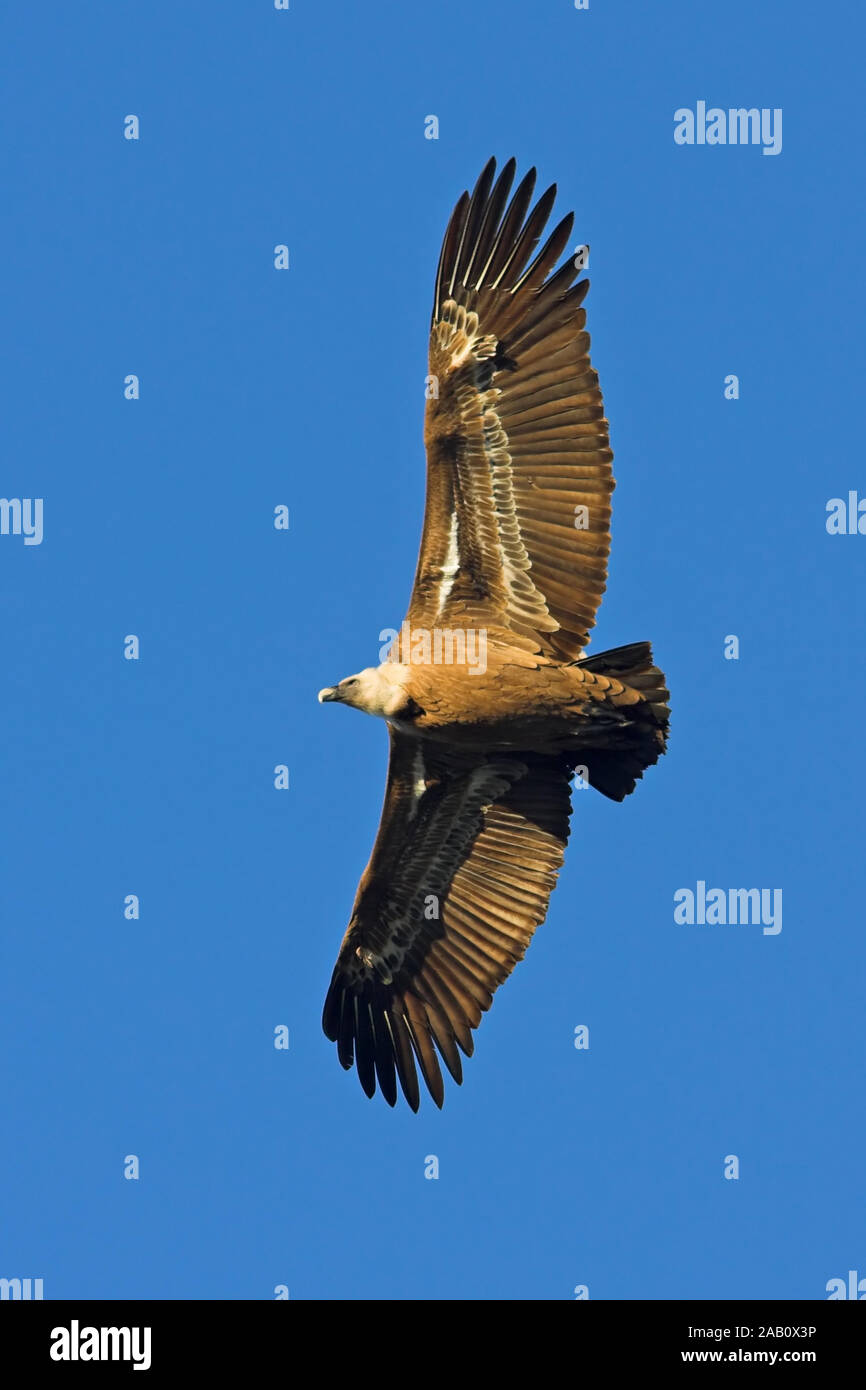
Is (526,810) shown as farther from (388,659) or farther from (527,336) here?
(527,336)

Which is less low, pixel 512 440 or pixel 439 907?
pixel 512 440

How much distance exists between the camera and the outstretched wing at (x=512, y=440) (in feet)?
59.8

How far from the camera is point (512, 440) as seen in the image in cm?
1830

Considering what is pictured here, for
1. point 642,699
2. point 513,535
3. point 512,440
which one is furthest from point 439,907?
point 512,440

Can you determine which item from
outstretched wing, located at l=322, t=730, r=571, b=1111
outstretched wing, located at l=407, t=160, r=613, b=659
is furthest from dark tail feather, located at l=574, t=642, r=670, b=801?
outstretched wing, located at l=322, t=730, r=571, b=1111

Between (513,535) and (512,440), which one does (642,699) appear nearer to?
(513,535)

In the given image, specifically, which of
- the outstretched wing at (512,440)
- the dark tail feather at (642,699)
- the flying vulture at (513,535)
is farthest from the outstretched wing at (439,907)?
the outstretched wing at (512,440)

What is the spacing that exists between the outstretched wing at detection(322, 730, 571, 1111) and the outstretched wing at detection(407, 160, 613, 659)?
1.59 meters

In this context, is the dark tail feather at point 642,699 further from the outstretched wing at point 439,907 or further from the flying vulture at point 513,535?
the outstretched wing at point 439,907

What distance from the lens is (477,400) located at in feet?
60.1

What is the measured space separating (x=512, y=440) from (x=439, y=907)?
447cm

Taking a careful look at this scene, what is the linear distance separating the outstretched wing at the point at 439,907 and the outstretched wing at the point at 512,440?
5.21 ft

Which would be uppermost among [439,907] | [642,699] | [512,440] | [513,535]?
[512,440]
